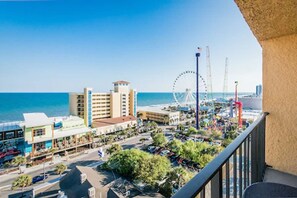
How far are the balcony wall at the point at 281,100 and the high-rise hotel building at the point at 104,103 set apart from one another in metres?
22.1

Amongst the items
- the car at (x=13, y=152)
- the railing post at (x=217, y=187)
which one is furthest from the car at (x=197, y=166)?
the car at (x=13, y=152)

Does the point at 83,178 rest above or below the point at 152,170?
below

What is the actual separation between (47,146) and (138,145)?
325 inches

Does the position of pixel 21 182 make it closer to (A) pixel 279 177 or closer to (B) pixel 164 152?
(B) pixel 164 152

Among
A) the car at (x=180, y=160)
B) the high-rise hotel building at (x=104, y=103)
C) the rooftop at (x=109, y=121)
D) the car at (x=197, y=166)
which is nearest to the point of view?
the car at (x=197, y=166)

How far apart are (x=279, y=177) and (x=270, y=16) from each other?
1.72 metres

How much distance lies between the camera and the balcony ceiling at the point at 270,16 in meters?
1.20

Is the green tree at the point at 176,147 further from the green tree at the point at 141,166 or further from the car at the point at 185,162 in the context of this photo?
the green tree at the point at 141,166

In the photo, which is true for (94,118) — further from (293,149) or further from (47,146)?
(293,149)

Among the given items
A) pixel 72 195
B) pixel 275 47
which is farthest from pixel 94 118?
pixel 275 47

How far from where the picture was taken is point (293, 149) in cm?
198

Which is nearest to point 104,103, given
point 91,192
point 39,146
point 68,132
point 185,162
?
point 68,132

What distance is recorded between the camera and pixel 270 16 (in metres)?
1.41

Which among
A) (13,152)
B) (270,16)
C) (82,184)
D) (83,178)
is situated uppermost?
(270,16)
